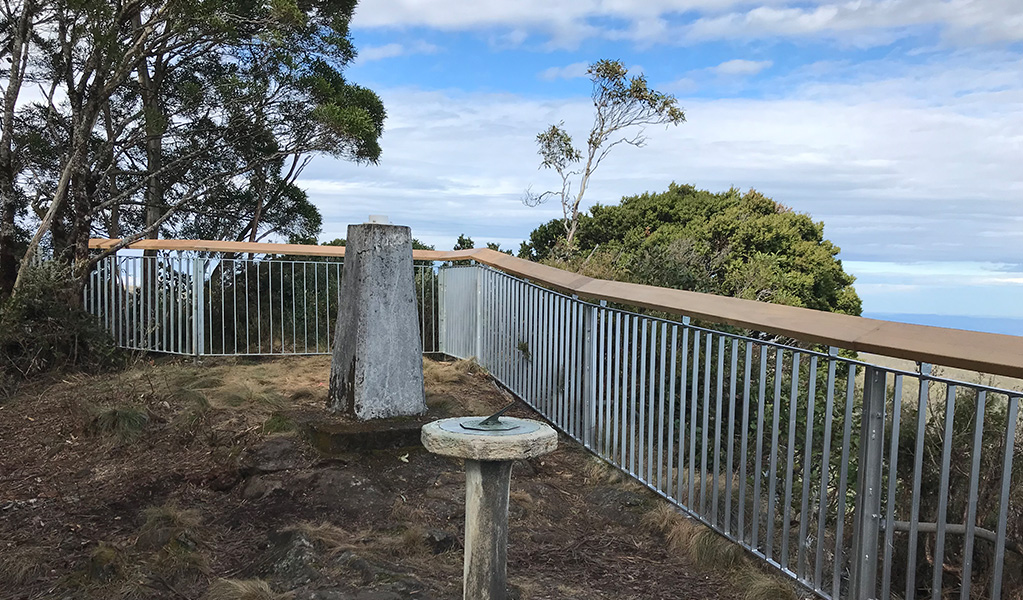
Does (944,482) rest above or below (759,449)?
above

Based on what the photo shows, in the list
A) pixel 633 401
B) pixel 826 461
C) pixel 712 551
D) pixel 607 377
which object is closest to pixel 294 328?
pixel 607 377

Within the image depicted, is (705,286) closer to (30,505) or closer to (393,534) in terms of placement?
(393,534)

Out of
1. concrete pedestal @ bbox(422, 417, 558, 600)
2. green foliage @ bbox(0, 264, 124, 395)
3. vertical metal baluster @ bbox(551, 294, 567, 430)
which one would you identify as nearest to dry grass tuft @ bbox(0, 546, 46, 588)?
concrete pedestal @ bbox(422, 417, 558, 600)

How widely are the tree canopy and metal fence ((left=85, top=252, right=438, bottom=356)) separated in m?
3.75

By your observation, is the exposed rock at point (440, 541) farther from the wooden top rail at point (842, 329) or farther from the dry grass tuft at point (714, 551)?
the wooden top rail at point (842, 329)

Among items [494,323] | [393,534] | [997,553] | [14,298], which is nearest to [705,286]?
[494,323]

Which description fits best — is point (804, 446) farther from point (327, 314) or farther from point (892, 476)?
point (327, 314)

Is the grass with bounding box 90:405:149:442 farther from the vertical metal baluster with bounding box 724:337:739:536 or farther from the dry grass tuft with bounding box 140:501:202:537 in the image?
the vertical metal baluster with bounding box 724:337:739:536

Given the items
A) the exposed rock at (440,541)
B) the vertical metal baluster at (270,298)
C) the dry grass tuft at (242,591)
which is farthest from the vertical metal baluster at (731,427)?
the vertical metal baluster at (270,298)

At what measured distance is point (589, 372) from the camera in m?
6.50

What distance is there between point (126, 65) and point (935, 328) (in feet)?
33.2

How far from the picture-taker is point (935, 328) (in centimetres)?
357

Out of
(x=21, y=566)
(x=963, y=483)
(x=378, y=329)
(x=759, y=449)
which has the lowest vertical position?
(x=21, y=566)

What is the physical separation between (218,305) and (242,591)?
8.95 m
